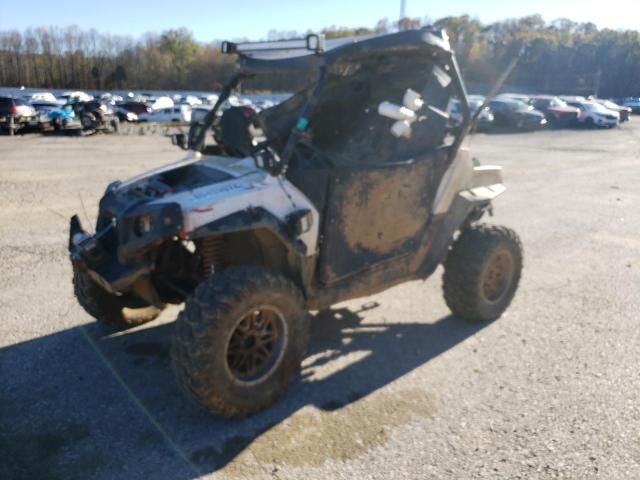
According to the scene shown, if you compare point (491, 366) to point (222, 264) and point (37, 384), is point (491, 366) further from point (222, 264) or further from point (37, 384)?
point (37, 384)

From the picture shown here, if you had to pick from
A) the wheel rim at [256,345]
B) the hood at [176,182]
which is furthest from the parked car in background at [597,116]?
the wheel rim at [256,345]

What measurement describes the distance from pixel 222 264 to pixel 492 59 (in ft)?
161

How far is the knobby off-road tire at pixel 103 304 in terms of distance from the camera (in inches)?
182

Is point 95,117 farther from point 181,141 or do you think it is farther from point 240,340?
point 240,340

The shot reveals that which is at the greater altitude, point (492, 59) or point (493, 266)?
point (492, 59)

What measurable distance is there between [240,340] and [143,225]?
3.03 feet

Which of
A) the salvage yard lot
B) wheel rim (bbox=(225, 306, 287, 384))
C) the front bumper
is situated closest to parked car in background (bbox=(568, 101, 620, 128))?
the salvage yard lot

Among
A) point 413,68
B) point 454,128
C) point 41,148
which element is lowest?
point 41,148

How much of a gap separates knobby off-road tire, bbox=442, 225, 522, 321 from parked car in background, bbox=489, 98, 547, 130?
86.0 ft

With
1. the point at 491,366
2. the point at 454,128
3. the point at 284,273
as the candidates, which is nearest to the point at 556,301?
the point at 491,366

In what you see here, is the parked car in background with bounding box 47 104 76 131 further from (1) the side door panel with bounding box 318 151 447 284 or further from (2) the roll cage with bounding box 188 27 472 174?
(1) the side door panel with bounding box 318 151 447 284

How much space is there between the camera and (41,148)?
1947 cm

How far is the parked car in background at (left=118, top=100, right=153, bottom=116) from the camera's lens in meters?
39.9

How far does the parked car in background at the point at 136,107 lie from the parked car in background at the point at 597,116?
2646 cm
